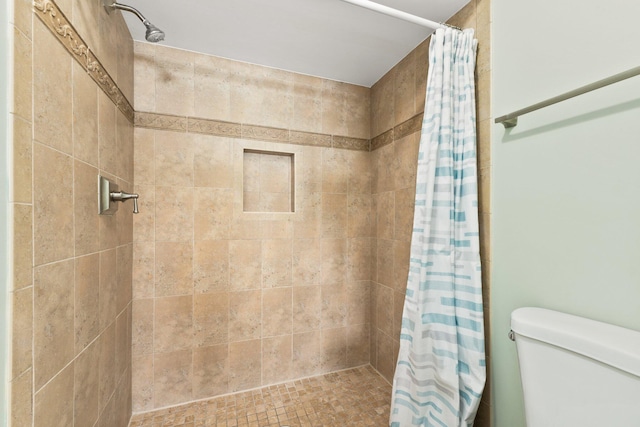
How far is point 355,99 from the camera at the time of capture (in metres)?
2.06

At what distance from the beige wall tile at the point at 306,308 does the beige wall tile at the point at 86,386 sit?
1.08m

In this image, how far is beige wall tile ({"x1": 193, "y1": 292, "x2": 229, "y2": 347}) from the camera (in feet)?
5.50

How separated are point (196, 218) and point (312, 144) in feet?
3.04

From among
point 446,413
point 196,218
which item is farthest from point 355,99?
point 446,413

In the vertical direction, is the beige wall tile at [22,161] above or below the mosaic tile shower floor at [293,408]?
above

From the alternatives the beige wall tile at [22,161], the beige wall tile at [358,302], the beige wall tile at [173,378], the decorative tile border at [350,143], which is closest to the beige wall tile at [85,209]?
the beige wall tile at [22,161]

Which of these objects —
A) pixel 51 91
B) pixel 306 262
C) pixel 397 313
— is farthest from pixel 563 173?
pixel 51 91

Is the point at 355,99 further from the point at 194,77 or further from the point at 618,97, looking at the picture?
the point at 618,97

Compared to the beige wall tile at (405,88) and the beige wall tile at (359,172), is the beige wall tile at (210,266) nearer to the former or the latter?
the beige wall tile at (359,172)

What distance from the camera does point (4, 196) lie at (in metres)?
0.65

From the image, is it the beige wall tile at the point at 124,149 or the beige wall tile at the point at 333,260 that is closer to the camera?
the beige wall tile at the point at 124,149

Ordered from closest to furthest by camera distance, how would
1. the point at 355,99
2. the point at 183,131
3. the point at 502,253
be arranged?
the point at 502,253
the point at 183,131
the point at 355,99

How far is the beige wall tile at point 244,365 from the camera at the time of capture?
175 centimetres

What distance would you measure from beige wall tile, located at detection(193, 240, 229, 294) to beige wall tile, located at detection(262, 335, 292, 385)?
1.65ft
